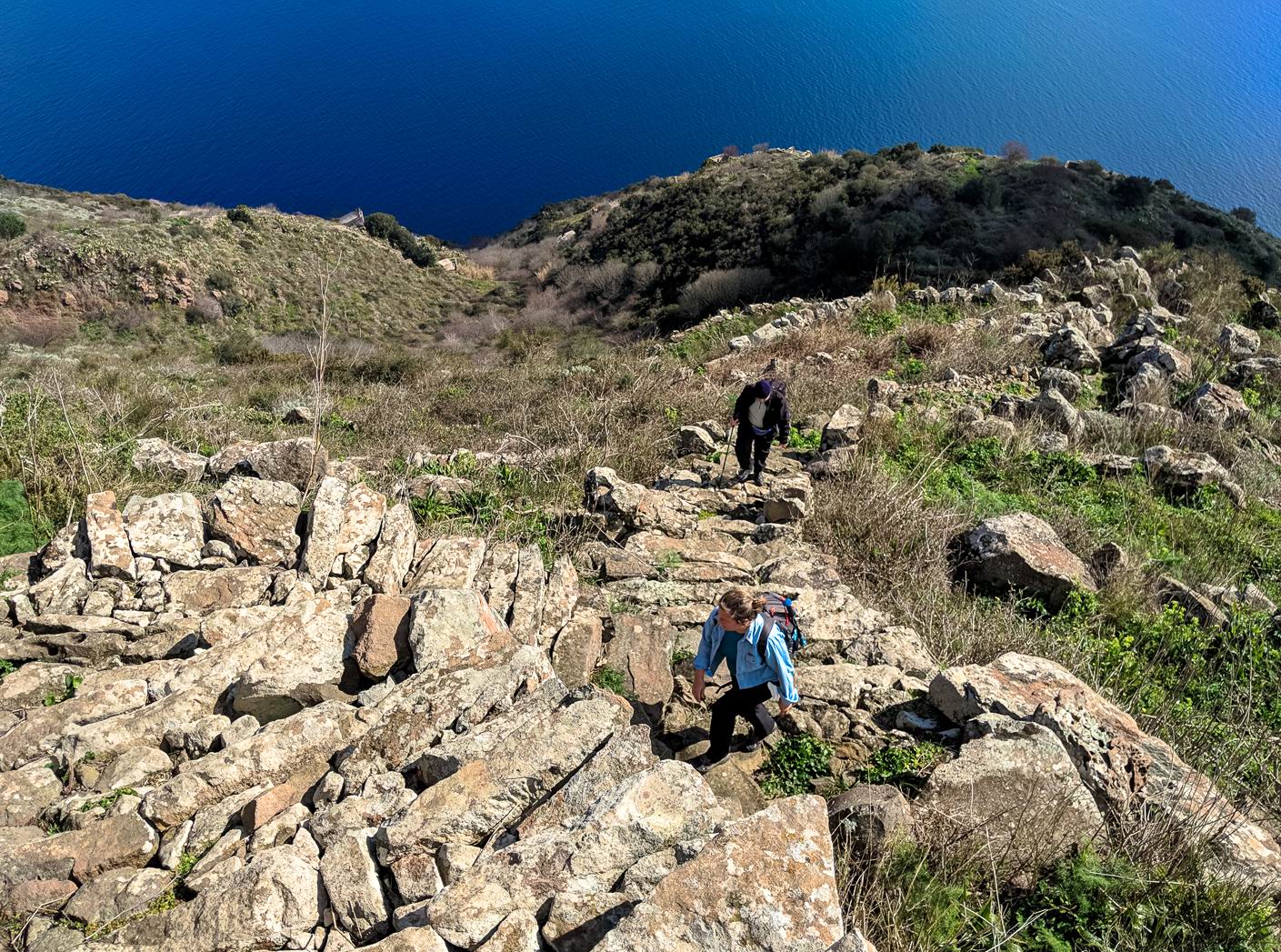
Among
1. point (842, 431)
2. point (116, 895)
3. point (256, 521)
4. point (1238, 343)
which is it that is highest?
point (1238, 343)

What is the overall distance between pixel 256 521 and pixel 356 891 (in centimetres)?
345

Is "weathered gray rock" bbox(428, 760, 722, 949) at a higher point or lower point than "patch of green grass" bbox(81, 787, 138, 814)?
higher

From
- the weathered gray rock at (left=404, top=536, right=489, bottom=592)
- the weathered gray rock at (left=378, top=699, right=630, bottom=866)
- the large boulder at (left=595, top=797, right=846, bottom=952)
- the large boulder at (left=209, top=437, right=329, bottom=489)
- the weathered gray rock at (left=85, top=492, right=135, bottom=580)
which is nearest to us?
the large boulder at (left=595, top=797, right=846, bottom=952)

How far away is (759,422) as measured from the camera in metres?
7.83

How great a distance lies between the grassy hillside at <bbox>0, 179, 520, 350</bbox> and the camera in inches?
1137

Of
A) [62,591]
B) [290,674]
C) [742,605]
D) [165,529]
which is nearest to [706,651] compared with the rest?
[742,605]

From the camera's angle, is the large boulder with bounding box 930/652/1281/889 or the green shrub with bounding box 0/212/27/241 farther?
the green shrub with bounding box 0/212/27/241

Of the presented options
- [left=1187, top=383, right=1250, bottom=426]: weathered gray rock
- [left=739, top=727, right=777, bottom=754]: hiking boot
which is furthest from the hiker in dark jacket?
[left=1187, top=383, right=1250, bottom=426]: weathered gray rock

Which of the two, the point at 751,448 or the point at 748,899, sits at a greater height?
the point at 751,448

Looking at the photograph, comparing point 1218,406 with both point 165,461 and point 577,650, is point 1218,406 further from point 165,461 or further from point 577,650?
point 165,461

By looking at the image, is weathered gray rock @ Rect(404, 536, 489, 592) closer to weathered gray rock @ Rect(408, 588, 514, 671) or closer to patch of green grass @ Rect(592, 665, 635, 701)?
weathered gray rock @ Rect(408, 588, 514, 671)

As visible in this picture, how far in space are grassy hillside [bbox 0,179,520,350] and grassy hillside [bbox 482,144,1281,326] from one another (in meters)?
7.32

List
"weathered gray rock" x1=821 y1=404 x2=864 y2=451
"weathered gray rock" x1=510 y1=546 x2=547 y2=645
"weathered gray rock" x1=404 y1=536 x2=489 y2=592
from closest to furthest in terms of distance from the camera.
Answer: "weathered gray rock" x1=510 y1=546 x2=547 y2=645
"weathered gray rock" x1=404 y1=536 x2=489 y2=592
"weathered gray rock" x1=821 y1=404 x2=864 y2=451

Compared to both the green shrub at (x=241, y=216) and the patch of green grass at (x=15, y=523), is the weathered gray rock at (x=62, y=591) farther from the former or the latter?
the green shrub at (x=241, y=216)
